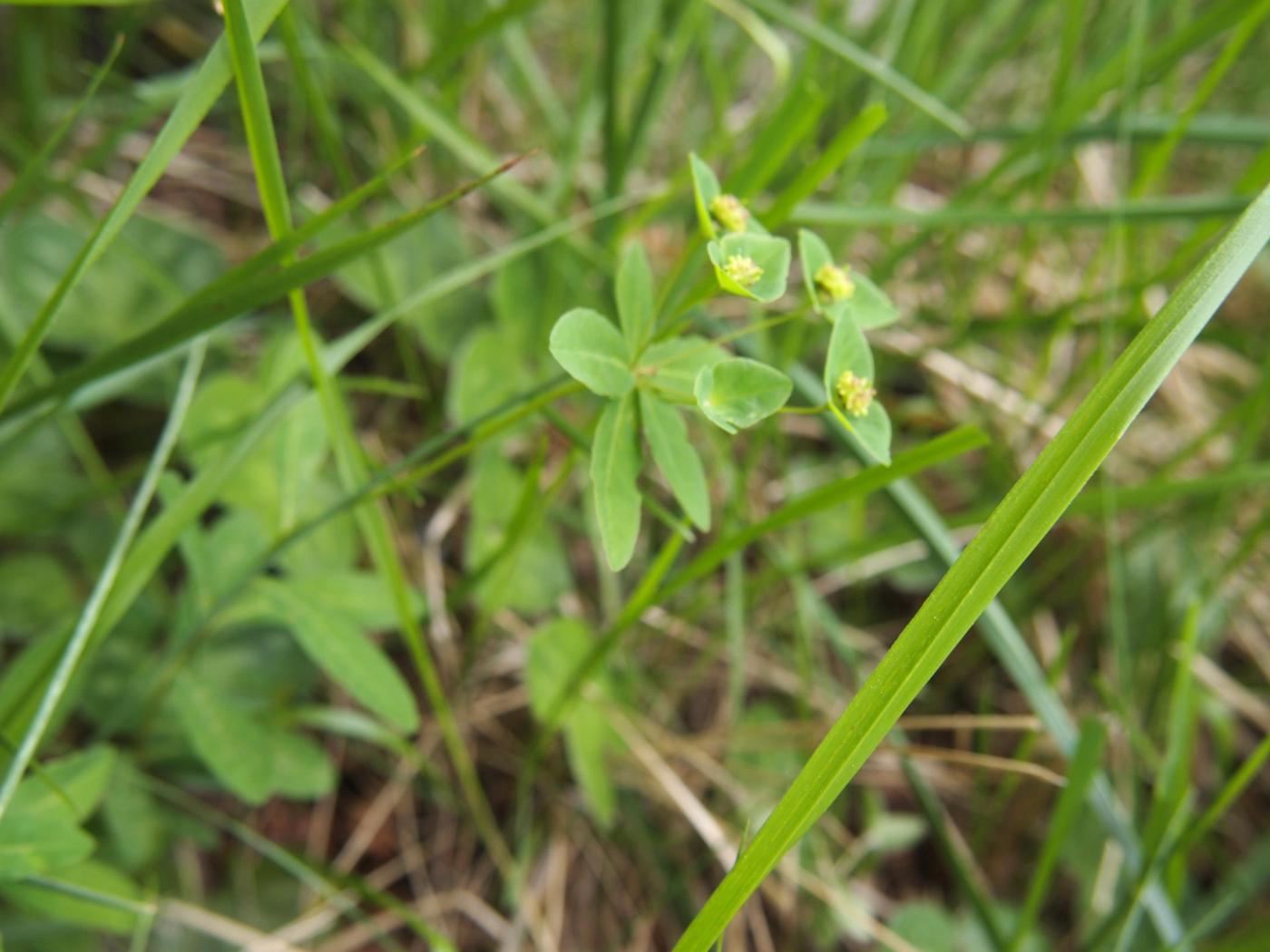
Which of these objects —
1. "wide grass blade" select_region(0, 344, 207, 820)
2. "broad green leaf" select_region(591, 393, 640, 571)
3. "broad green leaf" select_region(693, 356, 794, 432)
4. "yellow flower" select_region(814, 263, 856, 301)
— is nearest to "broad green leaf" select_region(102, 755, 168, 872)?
"wide grass blade" select_region(0, 344, 207, 820)

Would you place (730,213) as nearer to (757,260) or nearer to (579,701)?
(757,260)

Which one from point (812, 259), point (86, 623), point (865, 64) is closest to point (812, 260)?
point (812, 259)

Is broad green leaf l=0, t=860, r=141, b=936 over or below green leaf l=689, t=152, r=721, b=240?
below

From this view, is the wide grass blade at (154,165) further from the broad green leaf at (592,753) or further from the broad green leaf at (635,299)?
the broad green leaf at (592,753)

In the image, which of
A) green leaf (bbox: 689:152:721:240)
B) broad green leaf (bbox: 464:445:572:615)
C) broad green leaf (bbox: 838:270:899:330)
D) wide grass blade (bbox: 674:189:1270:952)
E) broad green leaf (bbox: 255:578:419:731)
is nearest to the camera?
wide grass blade (bbox: 674:189:1270:952)

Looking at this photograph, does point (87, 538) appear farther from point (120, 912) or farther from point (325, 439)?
point (120, 912)

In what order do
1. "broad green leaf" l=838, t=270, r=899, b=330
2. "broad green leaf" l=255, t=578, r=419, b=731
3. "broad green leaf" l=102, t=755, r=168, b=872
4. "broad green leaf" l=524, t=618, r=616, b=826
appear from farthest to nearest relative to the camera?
"broad green leaf" l=524, t=618, r=616, b=826, "broad green leaf" l=102, t=755, r=168, b=872, "broad green leaf" l=255, t=578, r=419, b=731, "broad green leaf" l=838, t=270, r=899, b=330

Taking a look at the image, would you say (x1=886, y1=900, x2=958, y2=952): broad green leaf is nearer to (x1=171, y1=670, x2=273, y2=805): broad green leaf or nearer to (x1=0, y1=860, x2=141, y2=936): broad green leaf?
(x1=171, y1=670, x2=273, y2=805): broad green leaf
